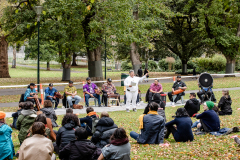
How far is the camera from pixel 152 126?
7086 mm

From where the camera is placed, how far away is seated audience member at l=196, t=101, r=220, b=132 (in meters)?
8.10

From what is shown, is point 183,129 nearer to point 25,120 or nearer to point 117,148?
point 117,148

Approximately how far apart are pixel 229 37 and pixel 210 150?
28.2m

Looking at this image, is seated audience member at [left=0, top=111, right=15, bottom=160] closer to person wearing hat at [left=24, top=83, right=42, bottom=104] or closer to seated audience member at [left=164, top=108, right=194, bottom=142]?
seated audience member at [left=164, top=108, right=194, bottom=142]

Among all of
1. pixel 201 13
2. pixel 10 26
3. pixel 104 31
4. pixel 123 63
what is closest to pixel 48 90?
pixel 104 31

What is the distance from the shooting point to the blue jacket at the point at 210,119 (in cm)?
809

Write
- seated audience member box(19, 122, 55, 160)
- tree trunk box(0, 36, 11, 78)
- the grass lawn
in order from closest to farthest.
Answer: seated audience member box(19, 122, 55, 160) < the grass lawn < tree trunk box(0, 36, 11, 78)

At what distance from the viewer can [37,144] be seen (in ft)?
16.5

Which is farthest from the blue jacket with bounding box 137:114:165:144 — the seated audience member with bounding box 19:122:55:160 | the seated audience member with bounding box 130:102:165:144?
the seated audience member with bounding box 19:122:55:160

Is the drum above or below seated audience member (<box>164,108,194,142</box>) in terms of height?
above

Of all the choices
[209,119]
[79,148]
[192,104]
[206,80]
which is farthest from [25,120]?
[206,80]

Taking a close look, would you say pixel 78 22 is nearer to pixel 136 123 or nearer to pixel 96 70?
pixel 96 70

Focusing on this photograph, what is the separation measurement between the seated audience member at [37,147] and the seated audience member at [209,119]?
468cm

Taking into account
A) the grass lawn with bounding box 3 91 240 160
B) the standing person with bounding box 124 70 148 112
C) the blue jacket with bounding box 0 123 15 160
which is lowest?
the grass lawn with bounding box 3 91 240 160
